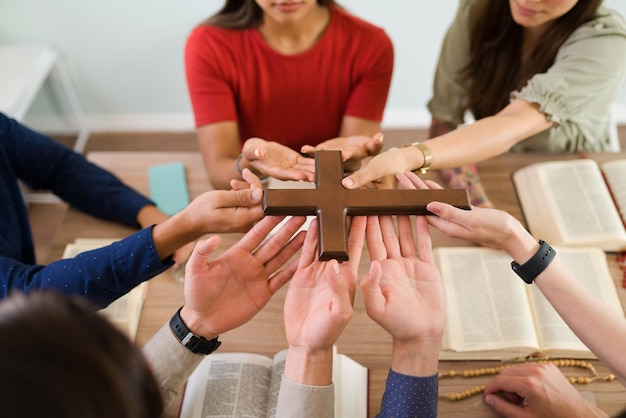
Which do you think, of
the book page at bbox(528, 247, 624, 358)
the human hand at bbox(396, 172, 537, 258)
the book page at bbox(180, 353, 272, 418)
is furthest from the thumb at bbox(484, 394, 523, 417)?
the book page at bbox(180, 353, 272, 418)

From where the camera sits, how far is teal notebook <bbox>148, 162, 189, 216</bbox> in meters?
1.39

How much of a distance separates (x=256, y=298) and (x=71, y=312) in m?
0.47

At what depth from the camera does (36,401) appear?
0.50 meters

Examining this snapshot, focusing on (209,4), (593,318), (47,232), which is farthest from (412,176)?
(47,232)

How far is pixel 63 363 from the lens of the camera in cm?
52

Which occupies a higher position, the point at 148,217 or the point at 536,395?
the point at 148,217

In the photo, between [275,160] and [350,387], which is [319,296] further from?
[275,160]

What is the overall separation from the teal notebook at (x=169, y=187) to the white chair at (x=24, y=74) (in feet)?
3.22

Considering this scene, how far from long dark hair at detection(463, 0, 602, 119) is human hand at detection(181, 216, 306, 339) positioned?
0.85 metres

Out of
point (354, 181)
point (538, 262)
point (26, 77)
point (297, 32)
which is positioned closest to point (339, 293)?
point (354, 181)

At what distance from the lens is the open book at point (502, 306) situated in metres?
1.09

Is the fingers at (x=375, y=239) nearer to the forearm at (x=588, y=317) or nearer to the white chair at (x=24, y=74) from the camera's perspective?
the forearm at (x=588, y=317)

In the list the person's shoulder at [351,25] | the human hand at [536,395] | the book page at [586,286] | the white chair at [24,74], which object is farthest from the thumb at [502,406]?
the white chair at [24,74]

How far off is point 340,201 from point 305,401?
0.36 meters
